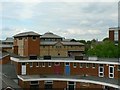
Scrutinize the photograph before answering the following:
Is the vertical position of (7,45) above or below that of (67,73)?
above

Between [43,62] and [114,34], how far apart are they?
34.9 m

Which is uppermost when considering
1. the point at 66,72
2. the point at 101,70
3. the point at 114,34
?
the point at 114,34

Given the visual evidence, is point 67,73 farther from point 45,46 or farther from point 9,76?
point 45,46

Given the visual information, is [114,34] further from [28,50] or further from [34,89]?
[34,89]

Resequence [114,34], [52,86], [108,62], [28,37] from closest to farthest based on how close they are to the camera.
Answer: [108,62] < [52,86] < [28,37] < [114,34]

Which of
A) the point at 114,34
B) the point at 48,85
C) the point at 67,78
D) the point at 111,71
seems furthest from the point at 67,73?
the point at 114,34

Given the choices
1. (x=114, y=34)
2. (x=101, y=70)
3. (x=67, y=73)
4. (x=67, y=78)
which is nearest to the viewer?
(x=67, y=78)

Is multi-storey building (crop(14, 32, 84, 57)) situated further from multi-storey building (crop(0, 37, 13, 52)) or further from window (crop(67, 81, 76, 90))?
window (crop(67, 81, 76, 90))

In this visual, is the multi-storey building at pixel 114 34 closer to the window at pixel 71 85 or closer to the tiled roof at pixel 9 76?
the tiled roof at pixel 9 76

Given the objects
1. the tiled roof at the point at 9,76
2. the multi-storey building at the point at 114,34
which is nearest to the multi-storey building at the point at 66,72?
the tiled roof at the point at 9,76

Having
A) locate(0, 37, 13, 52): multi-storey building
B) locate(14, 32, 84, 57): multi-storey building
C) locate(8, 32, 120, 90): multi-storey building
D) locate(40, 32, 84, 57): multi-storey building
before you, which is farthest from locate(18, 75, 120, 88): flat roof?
locate(0, 37, 13, 52): multi-storey building

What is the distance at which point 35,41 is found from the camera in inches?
1992

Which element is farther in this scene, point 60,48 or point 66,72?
point 60,48

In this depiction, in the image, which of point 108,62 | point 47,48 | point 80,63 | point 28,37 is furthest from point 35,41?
point 108,62
